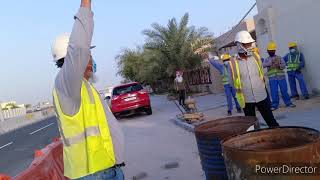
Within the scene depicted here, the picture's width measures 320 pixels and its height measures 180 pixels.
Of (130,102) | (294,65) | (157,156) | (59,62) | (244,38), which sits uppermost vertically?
(244,38)

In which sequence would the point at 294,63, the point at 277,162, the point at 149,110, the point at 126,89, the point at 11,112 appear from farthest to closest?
the point at 11,112
the point at 126,89
the point at 149,110
the point at 294,63
the point at 277,162

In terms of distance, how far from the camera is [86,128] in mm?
3416

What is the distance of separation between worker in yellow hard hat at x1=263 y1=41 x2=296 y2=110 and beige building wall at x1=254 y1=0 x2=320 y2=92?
104 cm

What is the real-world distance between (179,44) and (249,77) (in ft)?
81.1

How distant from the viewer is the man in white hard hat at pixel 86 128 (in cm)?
326

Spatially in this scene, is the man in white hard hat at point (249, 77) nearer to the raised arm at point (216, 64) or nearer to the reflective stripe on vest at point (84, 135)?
the raised arm at point (216, 64)

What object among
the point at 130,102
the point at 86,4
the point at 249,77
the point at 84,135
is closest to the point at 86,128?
the point at 84,135

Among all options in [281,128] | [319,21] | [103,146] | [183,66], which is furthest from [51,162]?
[183,66]

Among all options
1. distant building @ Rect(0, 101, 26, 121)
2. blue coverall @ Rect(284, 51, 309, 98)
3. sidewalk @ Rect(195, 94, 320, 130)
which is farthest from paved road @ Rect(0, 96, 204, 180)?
distant building @ Rect(0, 101, 26, 121)

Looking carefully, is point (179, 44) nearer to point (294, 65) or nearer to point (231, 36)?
point (231, 36)

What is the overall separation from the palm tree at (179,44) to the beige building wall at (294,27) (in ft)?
47.5

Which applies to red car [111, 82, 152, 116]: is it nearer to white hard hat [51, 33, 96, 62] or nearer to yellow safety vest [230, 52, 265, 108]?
yellow safety vest [230, 52, 265, 108]

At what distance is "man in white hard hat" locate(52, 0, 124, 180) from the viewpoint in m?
3.26

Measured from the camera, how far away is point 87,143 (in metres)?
3.42
